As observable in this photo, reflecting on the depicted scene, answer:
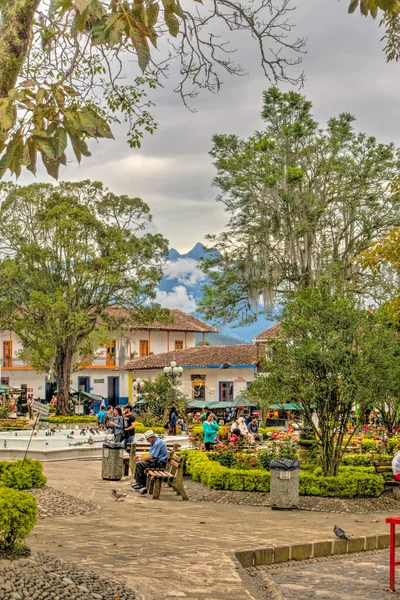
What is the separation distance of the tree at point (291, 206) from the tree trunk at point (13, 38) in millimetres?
21638

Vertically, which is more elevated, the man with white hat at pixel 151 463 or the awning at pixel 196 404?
the awning at pixel 196 404

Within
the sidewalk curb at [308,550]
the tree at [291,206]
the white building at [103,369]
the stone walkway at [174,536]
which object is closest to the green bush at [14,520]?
the stone walkway at [174,536]

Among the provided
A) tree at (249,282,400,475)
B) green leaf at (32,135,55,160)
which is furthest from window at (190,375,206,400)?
green leaf at (32,135,55,160)

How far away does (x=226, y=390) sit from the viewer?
1887 inches

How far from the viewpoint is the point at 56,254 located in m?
40.2

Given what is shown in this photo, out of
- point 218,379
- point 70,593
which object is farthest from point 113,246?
point 70,593

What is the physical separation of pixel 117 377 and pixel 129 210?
2159cm

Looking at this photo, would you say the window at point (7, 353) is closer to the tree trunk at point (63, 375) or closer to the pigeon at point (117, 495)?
the tree trunk at point (63, 375)

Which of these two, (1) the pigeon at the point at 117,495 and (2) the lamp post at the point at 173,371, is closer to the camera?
(1) the pigeon at the point at 117,495

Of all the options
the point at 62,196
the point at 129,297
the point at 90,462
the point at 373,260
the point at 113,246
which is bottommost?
the point at 90,462

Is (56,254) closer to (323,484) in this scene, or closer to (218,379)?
(218,379)

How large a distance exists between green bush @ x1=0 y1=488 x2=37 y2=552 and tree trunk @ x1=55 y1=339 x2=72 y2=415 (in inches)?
1363

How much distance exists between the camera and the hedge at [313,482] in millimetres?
12773

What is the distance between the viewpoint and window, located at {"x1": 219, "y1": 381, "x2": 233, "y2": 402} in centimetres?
4762
